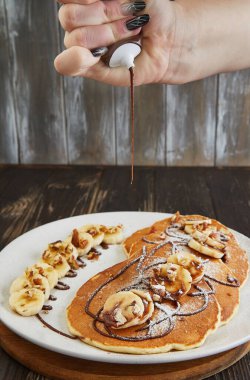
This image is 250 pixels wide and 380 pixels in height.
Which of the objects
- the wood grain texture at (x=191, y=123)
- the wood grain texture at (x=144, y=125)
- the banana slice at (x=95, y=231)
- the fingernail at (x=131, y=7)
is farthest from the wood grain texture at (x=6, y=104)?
the fingernail at (x=131, y=7)

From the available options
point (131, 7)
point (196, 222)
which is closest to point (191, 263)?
point (196, 222)

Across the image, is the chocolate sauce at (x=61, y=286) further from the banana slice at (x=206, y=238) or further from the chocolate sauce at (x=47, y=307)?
the banana slice at (x=206, y=238)

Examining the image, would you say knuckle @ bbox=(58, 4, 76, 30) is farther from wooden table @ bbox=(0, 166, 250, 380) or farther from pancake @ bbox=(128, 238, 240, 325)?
wooden table @ bbox=(0, 166, 250, 380)

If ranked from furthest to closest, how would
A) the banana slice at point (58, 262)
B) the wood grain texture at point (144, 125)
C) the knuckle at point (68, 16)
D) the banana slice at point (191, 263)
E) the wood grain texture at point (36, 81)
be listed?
the wood grain texture at point (144, 125) → the wood grain texture at point (36, 81) → the banana slice at point (58, 262) → the banana slice at point (191, 263) → the knuckle at point (68, 16)

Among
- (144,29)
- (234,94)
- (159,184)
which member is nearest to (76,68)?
(144,29)

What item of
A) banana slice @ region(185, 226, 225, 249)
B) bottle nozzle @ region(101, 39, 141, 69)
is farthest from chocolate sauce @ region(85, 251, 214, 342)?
bottle nozzle @ region(101, 39, 141, 69)

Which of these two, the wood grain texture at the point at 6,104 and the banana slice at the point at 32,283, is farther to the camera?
the wood grain texture at the point at 6,104

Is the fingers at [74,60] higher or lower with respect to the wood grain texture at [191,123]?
higher
